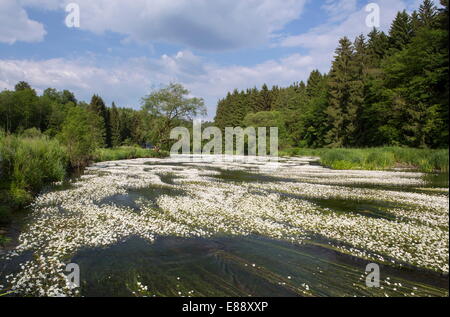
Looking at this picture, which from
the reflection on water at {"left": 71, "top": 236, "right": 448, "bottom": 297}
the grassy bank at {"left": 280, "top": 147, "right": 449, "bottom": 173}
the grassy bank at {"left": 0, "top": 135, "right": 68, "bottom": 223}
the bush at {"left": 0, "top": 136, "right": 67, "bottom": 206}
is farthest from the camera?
the bush at {"left": 0, "top": 136, "right": 67, "bottom": 206}

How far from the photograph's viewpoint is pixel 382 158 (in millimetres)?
9117

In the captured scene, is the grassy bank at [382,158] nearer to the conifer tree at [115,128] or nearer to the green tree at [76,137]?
the green tree at [76,137]

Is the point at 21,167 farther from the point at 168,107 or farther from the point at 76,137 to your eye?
the point at 168,107

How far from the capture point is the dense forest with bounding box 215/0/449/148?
4.38 metres

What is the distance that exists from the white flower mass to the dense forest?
155 centimetres

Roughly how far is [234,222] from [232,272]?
3.20 meters

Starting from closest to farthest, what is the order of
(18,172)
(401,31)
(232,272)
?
(232,272)
(18,172)
(401,31)

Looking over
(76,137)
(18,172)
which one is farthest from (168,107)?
(18,172)

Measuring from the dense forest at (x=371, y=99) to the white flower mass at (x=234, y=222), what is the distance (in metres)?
1.55

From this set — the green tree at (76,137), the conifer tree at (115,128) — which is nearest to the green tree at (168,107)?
the green tree at (76,137)

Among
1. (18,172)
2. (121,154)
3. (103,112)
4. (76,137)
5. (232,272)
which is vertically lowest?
(232,272)

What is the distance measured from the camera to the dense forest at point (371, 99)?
438cm
